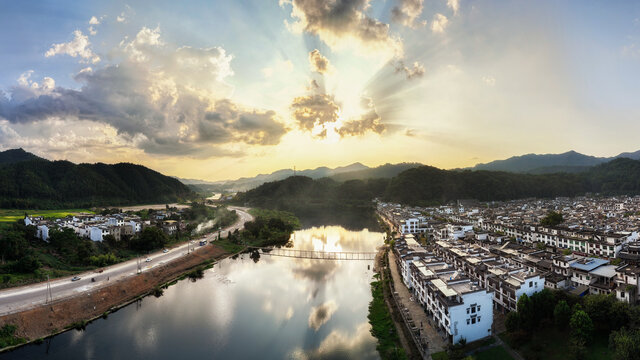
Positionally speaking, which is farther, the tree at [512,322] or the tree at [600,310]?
the tree at [512,322]

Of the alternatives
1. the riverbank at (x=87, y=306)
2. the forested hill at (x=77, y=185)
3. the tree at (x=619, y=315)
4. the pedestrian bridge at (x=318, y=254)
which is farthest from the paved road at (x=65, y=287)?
the forested hill at (x=77, y=185)

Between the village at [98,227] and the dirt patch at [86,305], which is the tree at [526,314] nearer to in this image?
the dirt patch at [86,305]

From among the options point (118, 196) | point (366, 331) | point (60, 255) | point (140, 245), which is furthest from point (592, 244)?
point (118, 196)

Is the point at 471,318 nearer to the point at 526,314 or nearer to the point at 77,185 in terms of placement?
the point at 526,314

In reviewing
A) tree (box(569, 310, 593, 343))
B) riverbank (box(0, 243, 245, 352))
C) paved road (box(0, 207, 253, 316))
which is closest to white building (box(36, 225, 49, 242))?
paved road (box(0, 207, 253, 316))

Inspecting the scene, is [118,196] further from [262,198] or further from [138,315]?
[138,315]

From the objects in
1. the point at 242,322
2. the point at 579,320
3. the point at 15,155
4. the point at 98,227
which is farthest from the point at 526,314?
the point at 15,155

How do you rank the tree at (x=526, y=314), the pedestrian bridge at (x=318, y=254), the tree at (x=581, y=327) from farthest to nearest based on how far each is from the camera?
the pedestrian bridge at (x=318, y=254), the tree at (x=526, y=314), the tree at (x=581, y=327)
